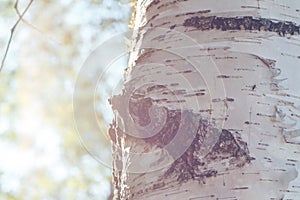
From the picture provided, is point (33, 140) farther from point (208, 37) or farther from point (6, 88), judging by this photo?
point (208, 37)

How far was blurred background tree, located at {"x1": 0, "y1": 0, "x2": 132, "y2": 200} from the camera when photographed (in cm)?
259

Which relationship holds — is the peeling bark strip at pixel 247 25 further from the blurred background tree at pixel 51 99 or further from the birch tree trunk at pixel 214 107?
the blurred background tree at pixel 51 99

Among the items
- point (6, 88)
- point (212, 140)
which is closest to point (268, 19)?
point (212, 140)

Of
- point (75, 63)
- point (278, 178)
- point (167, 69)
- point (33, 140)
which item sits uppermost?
point (75, 63)

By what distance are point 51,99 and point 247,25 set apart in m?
2.17

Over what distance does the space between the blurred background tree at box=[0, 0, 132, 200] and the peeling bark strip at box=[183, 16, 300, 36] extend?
192 centimetres

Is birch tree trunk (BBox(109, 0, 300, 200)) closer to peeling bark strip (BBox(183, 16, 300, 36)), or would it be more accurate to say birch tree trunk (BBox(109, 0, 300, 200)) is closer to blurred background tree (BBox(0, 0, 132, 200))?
peeling bark strip (BBox(183, 16, 300, 36))

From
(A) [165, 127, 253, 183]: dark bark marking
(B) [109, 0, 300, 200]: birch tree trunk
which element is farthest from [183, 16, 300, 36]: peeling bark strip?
(A) [165, 127, 253, 183]: dark bark marking

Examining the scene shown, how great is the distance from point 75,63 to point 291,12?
2150 millimetres

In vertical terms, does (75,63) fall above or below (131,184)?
above

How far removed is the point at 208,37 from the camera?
1.84 ft

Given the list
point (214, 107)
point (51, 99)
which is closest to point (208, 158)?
point (214, 107)

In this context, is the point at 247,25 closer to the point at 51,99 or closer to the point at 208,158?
the point at 208,158

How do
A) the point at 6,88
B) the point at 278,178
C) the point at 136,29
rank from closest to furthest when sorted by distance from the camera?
1. the point at 278,178
2. the point at 136,29
3. the point at 6,88
